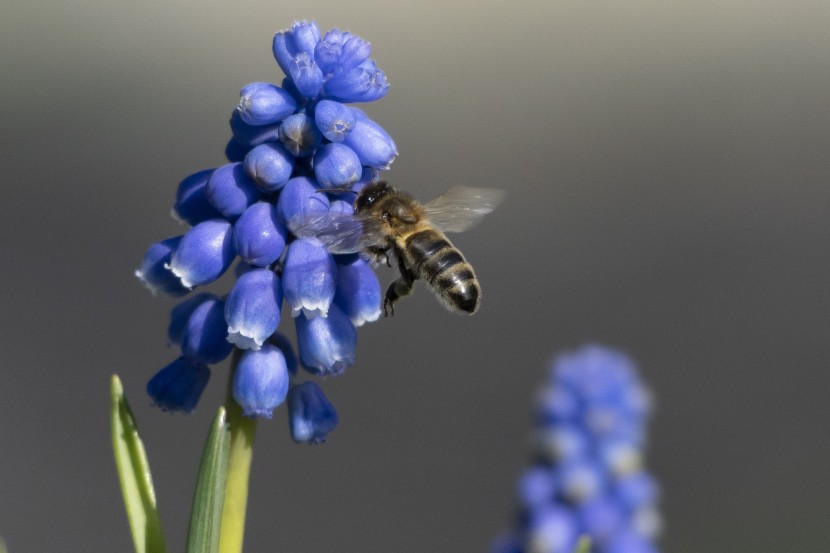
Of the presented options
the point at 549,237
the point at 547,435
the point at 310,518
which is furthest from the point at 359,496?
the point at 547,435

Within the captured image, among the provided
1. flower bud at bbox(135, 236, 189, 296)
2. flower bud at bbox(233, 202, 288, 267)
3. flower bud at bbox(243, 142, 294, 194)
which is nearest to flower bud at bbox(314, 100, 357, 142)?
flower bud at bbox(243, 142, 294, 194)

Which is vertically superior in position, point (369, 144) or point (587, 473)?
point (369, 144)

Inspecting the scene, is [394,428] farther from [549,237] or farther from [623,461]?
[623,461]

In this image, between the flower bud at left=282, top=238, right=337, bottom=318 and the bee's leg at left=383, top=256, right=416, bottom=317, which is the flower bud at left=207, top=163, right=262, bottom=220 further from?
the bee's leg at left=383, top=256, right=416, bottom=317

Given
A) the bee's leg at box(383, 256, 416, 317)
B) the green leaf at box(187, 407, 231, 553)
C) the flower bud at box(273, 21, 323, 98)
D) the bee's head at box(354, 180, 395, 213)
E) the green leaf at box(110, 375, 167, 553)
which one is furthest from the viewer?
the bee's leg at box(383, 256, 416, 317)

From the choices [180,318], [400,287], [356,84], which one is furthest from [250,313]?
[400,287]

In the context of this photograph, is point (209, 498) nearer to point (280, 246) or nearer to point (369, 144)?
point (280, 246)
